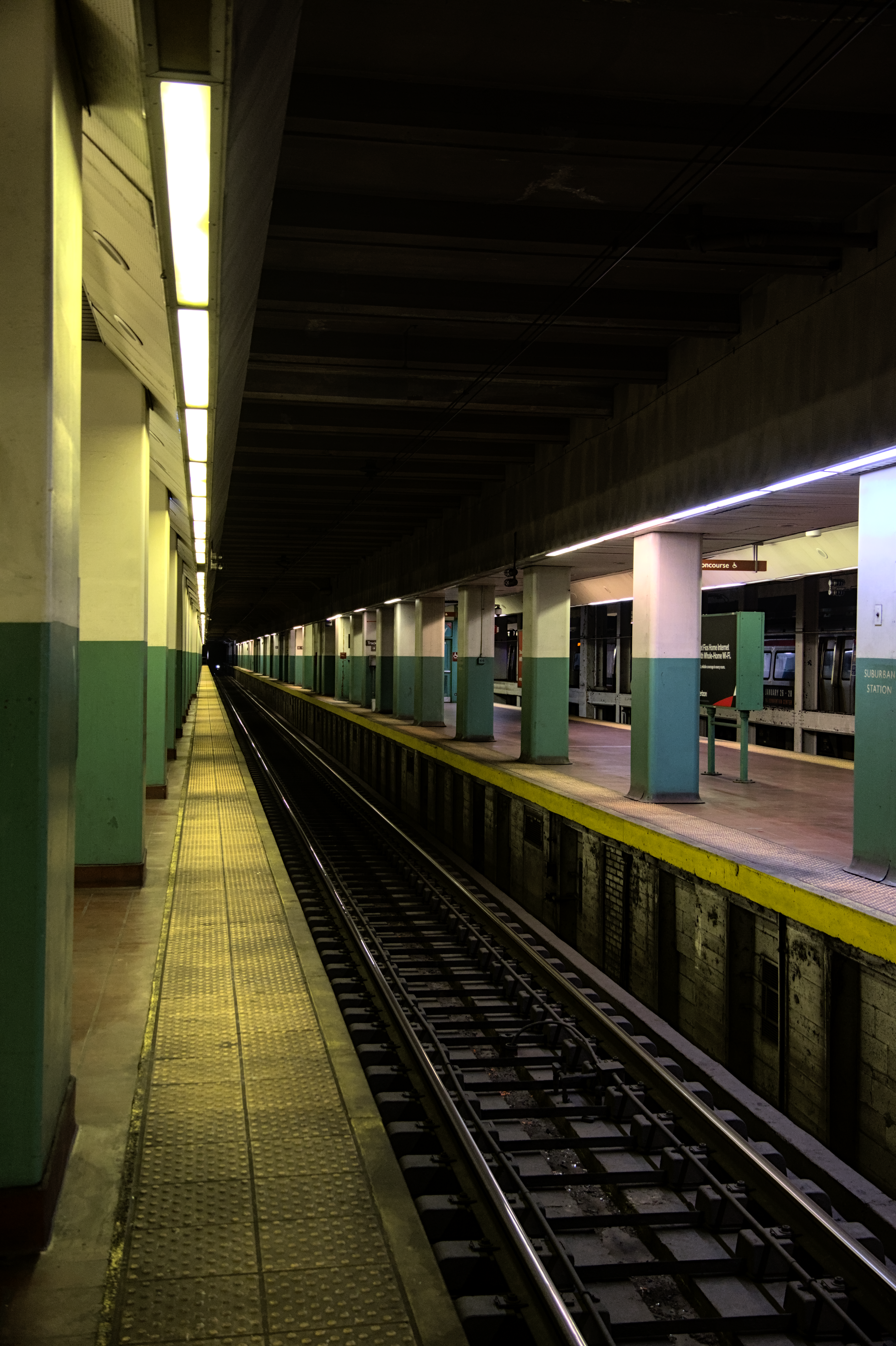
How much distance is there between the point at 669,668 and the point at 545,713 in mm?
3965

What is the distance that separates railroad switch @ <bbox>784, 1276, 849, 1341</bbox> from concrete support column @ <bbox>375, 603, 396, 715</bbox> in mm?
22449

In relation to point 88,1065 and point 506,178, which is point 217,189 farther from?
point 88,1065

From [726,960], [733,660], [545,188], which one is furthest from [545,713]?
[545,188]

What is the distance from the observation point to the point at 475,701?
18453mm

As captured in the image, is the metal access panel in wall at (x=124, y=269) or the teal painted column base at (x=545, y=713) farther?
the teal painted column base at (x=545, y=713)

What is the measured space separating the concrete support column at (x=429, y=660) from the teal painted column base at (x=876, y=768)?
50.4ft

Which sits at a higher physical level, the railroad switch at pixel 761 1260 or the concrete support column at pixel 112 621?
the concrete support column at pixel 112 621

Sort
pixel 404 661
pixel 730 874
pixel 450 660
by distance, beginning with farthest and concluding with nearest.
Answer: pixel 450 660
pixel 404 661
pixel 730 874

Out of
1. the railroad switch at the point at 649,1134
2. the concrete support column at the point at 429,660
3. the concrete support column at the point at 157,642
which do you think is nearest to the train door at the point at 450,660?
the concrete support column at the point at 429,660

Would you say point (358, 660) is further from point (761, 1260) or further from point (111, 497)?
point (761, 1260)

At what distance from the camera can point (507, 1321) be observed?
142 inches

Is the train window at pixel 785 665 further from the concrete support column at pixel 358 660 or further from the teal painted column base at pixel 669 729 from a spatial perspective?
the concrete support column at pixel 358 660

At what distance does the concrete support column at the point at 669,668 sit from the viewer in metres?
10.4

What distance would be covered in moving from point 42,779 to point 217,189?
195 cm
